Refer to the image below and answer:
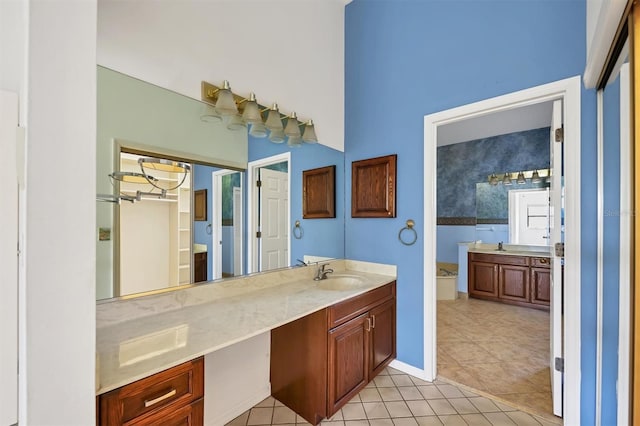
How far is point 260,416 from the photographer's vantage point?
178 cm

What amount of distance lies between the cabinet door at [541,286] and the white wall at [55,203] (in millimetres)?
4783

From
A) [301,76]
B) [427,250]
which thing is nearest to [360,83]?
[301,76]

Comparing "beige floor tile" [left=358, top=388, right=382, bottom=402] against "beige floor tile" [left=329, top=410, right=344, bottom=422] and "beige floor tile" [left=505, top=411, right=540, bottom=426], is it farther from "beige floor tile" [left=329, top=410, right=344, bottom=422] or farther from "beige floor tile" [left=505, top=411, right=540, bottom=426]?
"beige floor tile" [left=505, top=411, right=540, bottom=426]

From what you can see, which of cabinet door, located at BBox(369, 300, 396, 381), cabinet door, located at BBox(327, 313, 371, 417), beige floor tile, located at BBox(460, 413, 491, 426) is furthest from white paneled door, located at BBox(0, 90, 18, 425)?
beige floor tile, located at BBox(460, 413, 491, 426)

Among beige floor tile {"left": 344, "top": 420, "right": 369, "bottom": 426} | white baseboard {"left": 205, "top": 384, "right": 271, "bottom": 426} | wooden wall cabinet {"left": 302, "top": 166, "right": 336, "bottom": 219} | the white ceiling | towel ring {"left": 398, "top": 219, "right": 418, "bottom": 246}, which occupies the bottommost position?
beige floor tile {"left": 344, "top": 420, "right": 369, "bottom": 426}

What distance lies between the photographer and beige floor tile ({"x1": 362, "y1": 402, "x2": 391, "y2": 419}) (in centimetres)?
176

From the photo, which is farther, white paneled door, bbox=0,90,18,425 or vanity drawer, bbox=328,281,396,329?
vanity drawer, bbox=328,281,396,329

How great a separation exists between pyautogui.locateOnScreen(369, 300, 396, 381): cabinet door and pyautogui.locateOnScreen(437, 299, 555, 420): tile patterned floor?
438 mm

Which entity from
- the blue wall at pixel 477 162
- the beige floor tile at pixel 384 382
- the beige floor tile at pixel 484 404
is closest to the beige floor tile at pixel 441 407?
the beige floor tile at pixel 484 404

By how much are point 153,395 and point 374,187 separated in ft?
6.68

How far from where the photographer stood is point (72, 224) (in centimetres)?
70

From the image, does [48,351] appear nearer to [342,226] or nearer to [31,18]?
[31,18]

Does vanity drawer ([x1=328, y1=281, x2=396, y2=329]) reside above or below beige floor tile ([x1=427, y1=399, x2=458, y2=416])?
above

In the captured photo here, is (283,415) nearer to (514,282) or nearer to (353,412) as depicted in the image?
(353,412)
